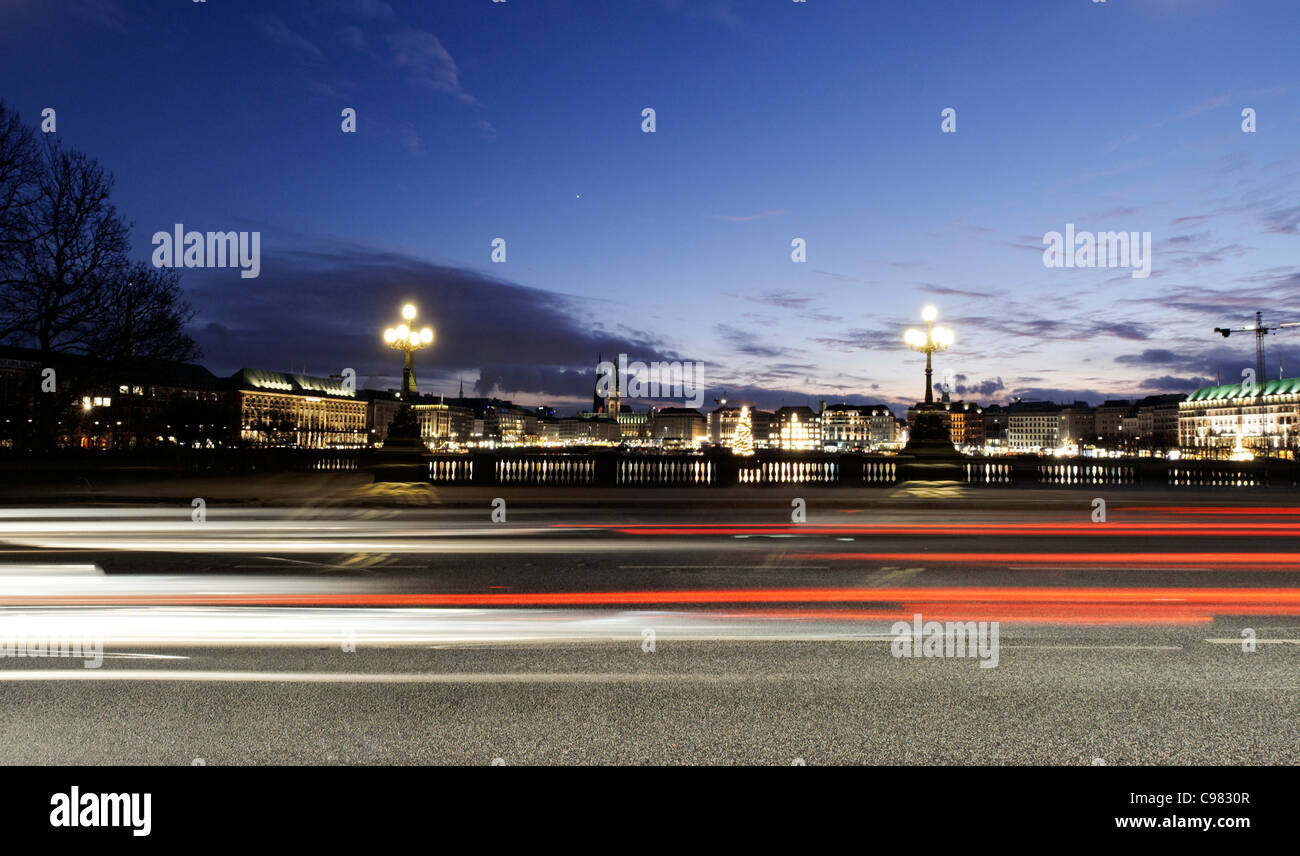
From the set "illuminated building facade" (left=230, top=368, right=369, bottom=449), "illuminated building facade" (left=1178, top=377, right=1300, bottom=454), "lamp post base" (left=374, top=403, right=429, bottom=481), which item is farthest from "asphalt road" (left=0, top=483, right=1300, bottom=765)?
"illuminated building facade" (left=1178, top=377, right=1300, bottom=454)

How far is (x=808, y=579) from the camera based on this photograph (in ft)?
32.3

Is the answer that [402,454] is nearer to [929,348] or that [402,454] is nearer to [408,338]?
[408,338]

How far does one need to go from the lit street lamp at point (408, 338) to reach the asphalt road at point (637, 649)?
1261 cm

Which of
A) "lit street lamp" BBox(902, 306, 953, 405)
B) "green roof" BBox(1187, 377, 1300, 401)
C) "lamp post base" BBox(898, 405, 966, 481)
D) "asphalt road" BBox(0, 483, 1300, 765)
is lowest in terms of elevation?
"asphalt road" BBox(0, 483, 1300, 765)

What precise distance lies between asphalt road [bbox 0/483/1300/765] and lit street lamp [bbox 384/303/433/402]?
41.4 ft

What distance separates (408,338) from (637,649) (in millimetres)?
22120

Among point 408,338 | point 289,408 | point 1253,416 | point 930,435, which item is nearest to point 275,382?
point 289,408

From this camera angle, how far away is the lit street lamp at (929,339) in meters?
26.1

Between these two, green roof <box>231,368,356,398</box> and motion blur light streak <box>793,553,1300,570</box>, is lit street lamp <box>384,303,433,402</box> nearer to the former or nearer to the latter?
motion blur light streak <box>793,553,1300,570</box>

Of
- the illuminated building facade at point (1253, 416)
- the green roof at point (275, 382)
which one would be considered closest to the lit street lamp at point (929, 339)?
the green roof at point (275, 382)

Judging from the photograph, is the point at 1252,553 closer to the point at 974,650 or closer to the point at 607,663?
the point at 974,650

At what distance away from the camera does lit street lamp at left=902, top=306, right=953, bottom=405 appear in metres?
26.1
